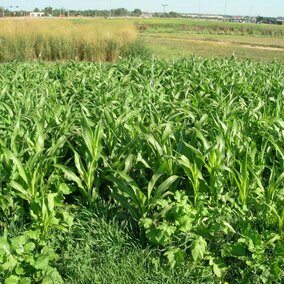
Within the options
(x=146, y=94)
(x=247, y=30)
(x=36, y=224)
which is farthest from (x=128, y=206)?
(x=247, y=30)

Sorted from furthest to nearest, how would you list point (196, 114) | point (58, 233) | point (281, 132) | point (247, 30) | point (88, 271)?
point (247, 30), point (196, 114), point (281, 132), point (58, 233), point (88, 271)

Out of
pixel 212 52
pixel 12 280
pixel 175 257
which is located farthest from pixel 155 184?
pixel 212 52

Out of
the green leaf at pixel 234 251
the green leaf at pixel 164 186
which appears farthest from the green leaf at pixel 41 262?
the green leaf at pixel 234 251

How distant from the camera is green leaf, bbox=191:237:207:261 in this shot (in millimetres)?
2617

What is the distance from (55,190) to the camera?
10.2 ft

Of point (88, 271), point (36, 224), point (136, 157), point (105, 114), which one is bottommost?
point (88, 271)

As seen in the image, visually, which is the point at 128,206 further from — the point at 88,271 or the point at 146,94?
the point at 146,94

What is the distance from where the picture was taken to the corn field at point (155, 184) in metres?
2.68

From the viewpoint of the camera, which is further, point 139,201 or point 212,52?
point 212,52

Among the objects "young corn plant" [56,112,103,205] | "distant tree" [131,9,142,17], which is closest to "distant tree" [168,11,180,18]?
"distant tree" [131,9,142,17]

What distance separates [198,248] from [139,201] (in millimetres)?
523

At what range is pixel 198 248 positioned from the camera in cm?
264

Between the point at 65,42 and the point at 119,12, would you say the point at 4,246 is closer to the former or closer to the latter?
the point at 65,42

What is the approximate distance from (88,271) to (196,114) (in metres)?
2.04
